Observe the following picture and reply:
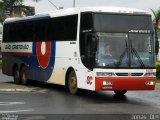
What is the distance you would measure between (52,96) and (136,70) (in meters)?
3.48

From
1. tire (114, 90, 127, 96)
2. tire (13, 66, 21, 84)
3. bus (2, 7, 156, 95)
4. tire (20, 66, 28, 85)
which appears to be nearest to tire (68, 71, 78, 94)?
bus (2, 7, 156, 95)

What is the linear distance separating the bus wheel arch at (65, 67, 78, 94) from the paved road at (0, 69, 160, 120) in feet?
0.96

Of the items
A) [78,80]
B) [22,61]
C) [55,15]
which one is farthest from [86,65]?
[22,61]

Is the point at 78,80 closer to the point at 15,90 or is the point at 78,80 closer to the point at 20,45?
the point at 15,90

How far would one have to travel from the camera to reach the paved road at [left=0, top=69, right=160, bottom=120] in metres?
16.0

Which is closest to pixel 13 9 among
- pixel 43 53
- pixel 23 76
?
pixel 23 76

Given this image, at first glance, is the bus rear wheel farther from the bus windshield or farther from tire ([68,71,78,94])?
the bus windshield

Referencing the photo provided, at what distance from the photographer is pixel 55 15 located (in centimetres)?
2300

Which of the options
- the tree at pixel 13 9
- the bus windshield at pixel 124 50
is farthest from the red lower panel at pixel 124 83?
the tree at pixel 13 9

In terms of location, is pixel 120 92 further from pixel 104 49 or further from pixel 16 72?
pixel 16 72

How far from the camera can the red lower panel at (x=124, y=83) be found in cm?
1883

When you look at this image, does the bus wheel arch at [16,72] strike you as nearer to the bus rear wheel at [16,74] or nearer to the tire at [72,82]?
the bus rear wheel at [16,74]

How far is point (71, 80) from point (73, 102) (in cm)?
255

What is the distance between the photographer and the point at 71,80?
69.5ft
